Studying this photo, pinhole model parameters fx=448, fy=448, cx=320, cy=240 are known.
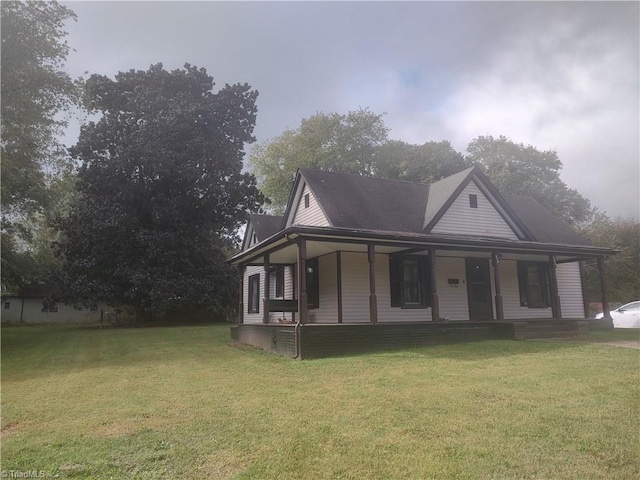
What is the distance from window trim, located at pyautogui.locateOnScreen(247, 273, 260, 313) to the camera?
20.7m

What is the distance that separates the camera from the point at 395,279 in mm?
14883

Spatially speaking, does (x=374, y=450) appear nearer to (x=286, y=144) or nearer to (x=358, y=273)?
(x=358, y=273)

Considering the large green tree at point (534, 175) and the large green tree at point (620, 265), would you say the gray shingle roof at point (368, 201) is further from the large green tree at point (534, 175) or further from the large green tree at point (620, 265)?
the large green tree at point (534, 175)

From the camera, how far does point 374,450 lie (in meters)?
4.32


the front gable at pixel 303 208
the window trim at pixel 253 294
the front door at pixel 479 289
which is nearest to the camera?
the front gable at pixel 303 208

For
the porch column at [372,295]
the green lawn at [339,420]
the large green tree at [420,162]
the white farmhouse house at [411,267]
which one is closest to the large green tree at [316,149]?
the large green tree at [420,162]

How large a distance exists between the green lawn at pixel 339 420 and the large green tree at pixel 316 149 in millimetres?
31085

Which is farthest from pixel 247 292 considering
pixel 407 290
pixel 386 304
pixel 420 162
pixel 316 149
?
pixel 316 149

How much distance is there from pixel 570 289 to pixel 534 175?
25712 millimetres

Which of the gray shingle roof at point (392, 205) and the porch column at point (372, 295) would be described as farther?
the gray shingle roof at point (392, 205)

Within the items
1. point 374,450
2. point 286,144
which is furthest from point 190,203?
point 374,450

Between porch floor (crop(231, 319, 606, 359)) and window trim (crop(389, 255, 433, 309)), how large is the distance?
2.29 m

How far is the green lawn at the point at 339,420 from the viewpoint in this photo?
4043 millimetres

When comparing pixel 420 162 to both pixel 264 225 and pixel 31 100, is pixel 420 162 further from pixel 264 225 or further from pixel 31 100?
pixel 31 100
